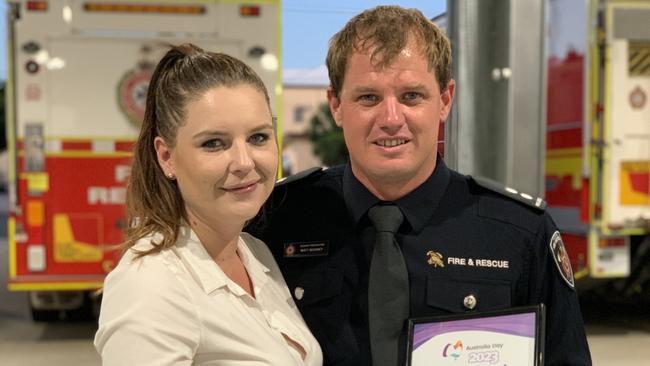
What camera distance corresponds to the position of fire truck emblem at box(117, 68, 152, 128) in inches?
205

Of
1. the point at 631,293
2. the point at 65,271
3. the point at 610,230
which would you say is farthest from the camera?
the point at 631,293

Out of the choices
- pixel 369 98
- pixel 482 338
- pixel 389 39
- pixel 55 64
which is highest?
pixel 55 64

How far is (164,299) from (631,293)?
5827 mm

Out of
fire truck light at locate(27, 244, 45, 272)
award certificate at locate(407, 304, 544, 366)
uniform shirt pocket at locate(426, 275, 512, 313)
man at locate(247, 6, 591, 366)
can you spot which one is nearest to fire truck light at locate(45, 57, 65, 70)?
fire truck light at locate(27, 244, 45, 272)

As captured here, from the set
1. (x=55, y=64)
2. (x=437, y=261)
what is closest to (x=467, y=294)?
(x=437, y=261)

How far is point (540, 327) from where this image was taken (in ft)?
4.96

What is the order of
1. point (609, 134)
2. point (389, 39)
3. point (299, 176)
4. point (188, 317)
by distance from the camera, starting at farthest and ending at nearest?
point (609, 134), point (299, 176), point (389, 39), point (188, 317)

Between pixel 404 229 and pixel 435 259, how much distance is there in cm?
9

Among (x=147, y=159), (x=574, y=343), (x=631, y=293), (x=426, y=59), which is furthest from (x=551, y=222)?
(x=631, y=293)

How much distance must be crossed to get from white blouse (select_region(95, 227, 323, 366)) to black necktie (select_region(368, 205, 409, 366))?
135 millimetres

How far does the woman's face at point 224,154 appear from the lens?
1354 mm

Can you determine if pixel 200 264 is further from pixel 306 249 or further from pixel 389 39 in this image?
pixel 389 39

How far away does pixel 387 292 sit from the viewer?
163 centimetres

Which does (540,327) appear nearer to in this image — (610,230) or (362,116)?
(362,116)
